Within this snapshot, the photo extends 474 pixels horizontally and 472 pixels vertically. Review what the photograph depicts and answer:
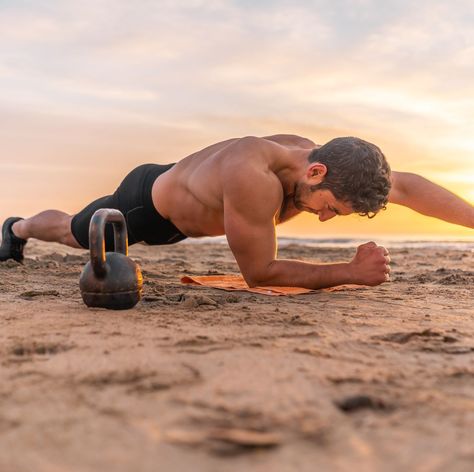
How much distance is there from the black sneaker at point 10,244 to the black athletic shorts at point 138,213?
35.0 inches

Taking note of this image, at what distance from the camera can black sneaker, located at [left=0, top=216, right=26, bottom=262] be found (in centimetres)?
506

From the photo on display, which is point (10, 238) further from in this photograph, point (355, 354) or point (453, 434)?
point (453, 434)

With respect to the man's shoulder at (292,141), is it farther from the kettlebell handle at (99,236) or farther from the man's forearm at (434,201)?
the kettlebell handle at (99,236)

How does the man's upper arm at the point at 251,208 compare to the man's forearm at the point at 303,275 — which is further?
the man's forearm at the point at 303,275

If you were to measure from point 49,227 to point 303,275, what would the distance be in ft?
8.13

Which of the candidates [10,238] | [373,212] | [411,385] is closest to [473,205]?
[373,212]

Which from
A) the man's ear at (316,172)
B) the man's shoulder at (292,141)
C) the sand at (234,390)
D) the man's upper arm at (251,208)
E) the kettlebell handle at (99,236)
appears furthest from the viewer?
the man's shoulder at (292,141)

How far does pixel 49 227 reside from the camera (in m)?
4.76

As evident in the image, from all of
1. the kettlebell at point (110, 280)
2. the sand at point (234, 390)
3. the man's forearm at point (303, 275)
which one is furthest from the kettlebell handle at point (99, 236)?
the man's forearm at point (303, 275)

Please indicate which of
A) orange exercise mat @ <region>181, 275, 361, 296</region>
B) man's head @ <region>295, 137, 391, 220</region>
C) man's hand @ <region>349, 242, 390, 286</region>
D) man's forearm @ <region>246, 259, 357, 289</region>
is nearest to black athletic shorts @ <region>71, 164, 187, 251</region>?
orange exercise mat @ <region>181, 275, 361, 296</region>

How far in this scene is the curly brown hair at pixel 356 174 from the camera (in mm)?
3135

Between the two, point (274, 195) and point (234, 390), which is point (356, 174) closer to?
point (274, 195)

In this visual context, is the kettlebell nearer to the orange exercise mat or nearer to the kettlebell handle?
the kettlebell handle

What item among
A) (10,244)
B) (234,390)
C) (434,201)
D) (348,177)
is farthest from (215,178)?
(10,244)
